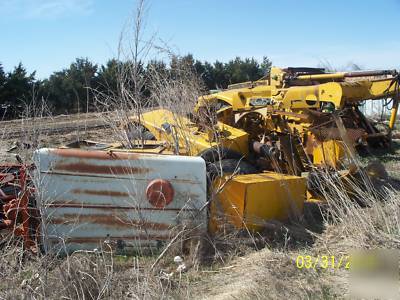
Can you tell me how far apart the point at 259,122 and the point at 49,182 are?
4.32 m

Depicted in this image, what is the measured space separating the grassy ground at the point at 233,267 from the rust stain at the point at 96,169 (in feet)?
1.47

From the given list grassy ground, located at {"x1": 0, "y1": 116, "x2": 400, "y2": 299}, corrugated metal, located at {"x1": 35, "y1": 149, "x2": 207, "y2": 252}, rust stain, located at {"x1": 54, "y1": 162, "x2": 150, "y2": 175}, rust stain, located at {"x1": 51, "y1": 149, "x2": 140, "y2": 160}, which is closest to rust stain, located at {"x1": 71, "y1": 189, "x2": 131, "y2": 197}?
corrugated metal, located at {"x1": 35, "y1": 149, "x2": 207, "y2": 252}

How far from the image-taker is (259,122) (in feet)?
28.0

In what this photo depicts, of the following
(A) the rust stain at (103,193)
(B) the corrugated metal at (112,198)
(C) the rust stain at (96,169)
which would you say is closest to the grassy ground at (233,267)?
(B) the corrugated metal at (112,198)

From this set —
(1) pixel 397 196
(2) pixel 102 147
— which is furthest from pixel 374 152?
(2) pixel 102 147

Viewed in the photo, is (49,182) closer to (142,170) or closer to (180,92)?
(142,170)

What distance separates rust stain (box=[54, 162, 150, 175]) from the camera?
17.0 feet

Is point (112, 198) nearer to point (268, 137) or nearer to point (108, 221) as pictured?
point (108, 221)

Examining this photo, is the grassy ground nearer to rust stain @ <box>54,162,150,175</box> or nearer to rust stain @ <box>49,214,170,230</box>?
rust stain @ <box>49,214,170,230</box>

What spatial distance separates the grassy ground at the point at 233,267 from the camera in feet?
13.5

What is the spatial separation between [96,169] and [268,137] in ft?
11.7

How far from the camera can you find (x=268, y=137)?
26.5ft

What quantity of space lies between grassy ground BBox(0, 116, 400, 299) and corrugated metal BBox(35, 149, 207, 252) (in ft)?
0.93

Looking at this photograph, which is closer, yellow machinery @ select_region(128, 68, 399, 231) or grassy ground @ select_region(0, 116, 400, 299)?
grassy ground @ select_region(0, 116, 400, 299)
